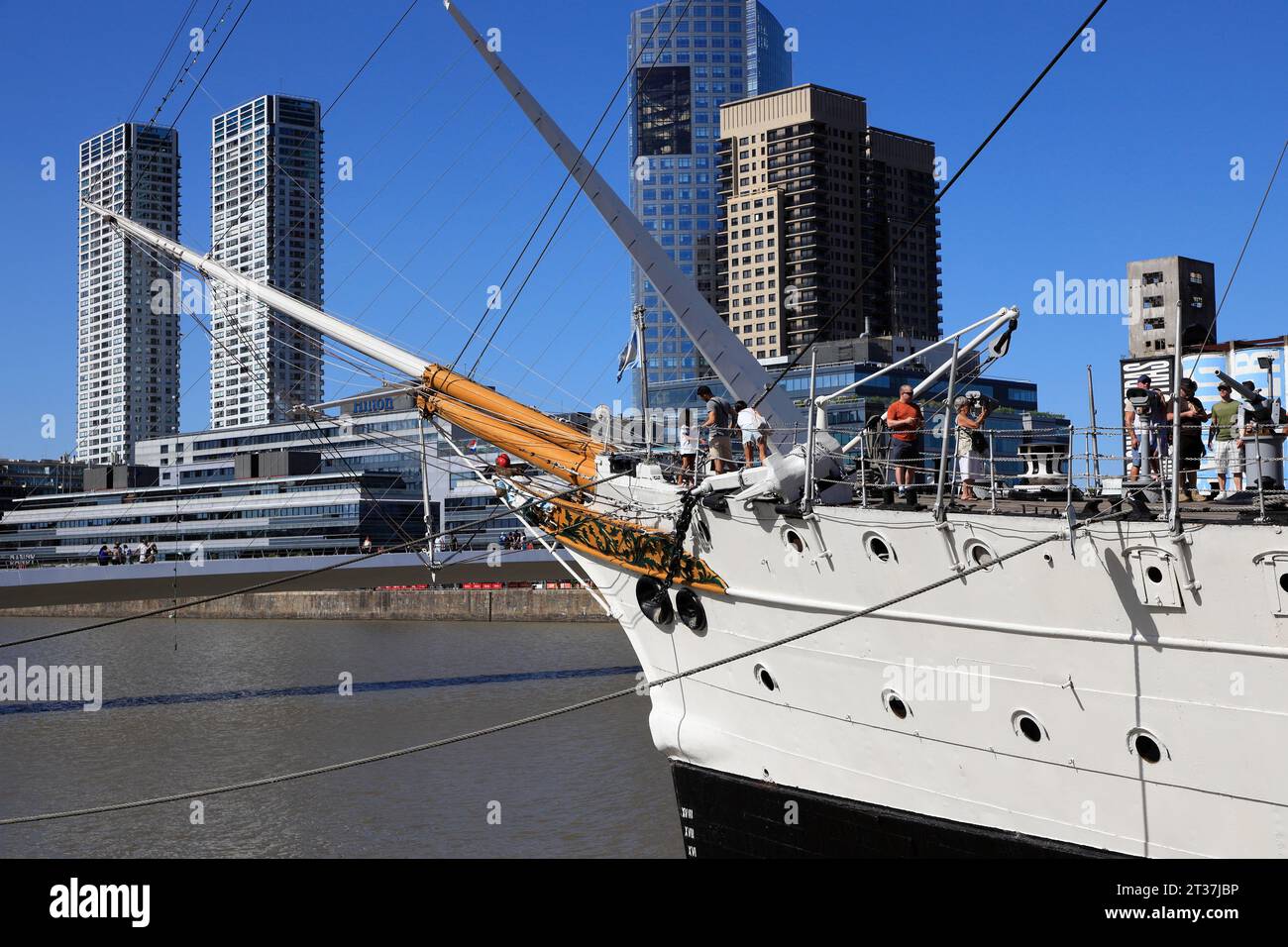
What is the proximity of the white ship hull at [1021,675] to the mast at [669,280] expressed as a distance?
2.53 meters

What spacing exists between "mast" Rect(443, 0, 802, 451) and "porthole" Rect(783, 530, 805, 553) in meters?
1.92

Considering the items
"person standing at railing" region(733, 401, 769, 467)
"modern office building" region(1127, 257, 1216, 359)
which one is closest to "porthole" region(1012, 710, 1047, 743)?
"person standing at railing" region(733, 401, 769, 467)

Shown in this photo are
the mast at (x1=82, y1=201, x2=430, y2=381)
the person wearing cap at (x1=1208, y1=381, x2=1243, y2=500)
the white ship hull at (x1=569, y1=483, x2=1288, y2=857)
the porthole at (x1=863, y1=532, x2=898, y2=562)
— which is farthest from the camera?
the mast at (x1=82, y1=201, x2=430, y2=381)

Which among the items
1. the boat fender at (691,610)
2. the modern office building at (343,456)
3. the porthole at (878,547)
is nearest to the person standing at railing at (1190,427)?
the porthole at (878,547)

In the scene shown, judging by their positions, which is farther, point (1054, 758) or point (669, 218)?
point (669, 218)

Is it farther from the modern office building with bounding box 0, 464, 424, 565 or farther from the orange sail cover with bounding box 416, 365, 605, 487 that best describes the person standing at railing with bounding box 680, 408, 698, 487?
the modern office building with bounding box 0, 464, 424, 565

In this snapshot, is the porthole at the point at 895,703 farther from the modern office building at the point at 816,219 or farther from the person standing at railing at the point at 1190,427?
the modern office building at the point at 816,219

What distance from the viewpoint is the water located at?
1642 centimetres

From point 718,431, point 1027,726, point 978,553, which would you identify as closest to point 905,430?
point 978,553

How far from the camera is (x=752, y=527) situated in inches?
507

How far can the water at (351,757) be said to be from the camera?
53.9ft
